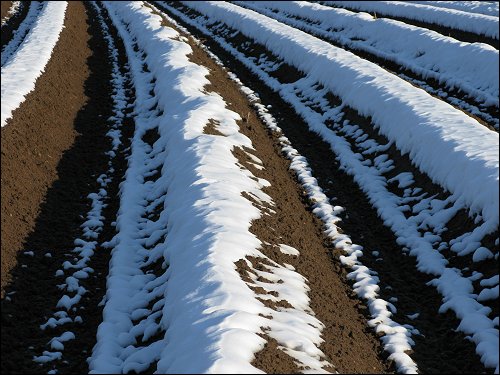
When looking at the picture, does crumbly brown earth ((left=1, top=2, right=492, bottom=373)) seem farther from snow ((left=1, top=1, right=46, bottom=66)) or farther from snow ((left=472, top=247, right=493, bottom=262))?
snow ((left=1, top=1, right=46, bottom=66))

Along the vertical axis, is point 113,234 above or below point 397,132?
below

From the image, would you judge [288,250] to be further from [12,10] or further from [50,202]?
[12,10]

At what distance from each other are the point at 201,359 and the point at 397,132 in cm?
956

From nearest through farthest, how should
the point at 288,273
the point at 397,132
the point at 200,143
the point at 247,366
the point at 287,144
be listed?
the point at 247,366
the point at 288,273
the point at 200,143
the point at 397,132
the point at 287,144

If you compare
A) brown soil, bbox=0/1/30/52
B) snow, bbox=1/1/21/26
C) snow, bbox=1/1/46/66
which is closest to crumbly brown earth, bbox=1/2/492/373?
snow, bbox=1/1/46/66

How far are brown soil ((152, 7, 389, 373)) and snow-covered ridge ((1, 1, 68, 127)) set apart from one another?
5466 millimetres

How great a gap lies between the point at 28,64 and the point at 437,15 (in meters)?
22.7

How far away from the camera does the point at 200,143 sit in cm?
1262

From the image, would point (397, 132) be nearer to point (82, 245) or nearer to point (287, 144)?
point (287, 144)

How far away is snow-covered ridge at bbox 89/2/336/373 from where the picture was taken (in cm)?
669

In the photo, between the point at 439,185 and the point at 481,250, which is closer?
the point at 481,250

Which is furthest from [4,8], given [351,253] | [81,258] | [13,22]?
[351,253]

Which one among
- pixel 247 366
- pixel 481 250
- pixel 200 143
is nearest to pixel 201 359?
pixel 247 366

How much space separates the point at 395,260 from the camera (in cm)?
1002
